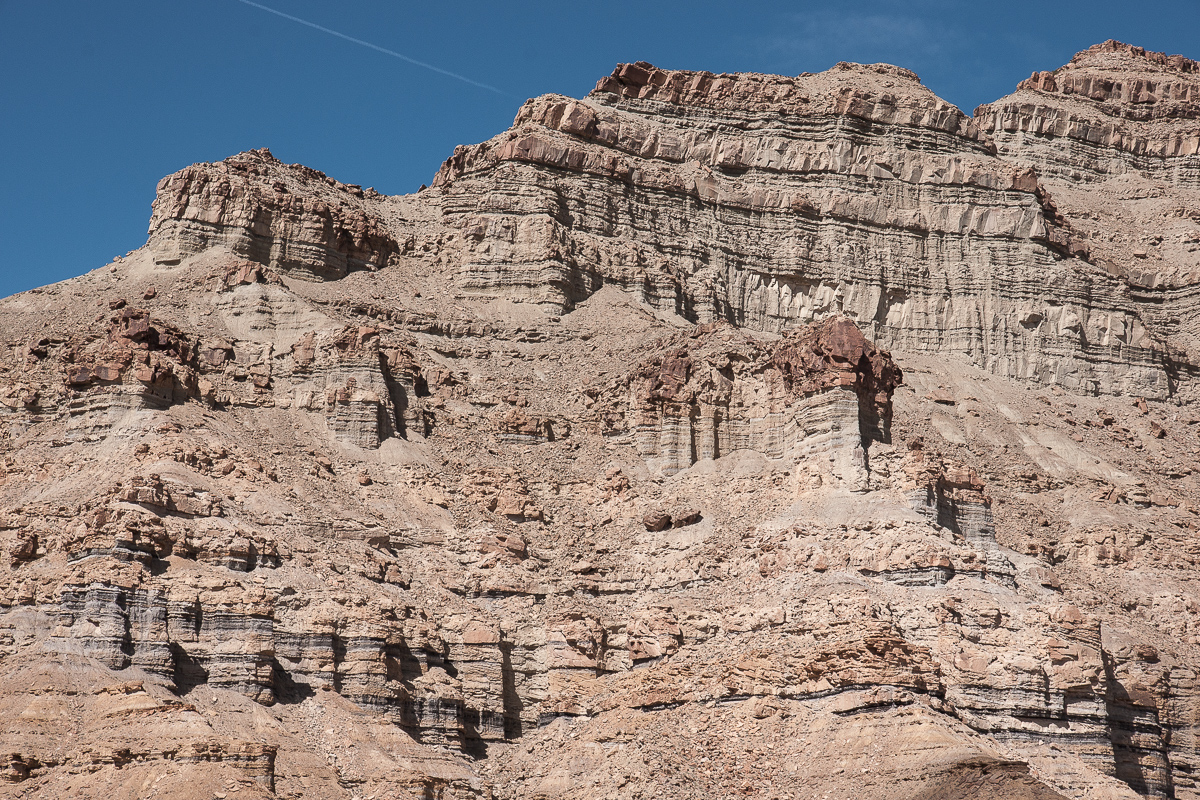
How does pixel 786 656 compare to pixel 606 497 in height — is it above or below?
below

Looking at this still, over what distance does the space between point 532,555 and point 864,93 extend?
52314mm

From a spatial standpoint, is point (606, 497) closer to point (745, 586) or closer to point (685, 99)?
point (745, 586)

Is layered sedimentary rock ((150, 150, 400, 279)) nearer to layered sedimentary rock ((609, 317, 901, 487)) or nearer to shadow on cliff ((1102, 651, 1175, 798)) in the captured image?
layered sedimentary rock ((609, 317, 901, 487))

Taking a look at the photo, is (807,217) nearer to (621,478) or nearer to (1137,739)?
(621,478)

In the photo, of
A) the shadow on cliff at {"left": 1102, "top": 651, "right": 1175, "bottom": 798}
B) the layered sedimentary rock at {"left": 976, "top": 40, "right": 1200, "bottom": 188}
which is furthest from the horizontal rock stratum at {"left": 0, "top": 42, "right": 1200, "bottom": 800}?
the layered sedimentary rock at {"left": 976, "top": 40, "right": 1200, "bottom": 188}

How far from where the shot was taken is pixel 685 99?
109188mm

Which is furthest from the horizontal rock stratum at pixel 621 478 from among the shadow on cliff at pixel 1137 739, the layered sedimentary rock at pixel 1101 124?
the layered sedimentary rock at pixel 1101 124

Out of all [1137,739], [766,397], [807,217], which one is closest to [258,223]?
[766,397]

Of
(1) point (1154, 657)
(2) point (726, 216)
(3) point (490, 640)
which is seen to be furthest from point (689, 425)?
(2) point (726, 216)

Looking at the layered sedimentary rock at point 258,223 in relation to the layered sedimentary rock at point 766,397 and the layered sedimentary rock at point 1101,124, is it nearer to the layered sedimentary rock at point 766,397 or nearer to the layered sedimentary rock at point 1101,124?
the layered sedimentary rock at point 766,397

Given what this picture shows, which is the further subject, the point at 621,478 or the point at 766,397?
the point at 621,478

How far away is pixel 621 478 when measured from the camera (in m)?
73.5

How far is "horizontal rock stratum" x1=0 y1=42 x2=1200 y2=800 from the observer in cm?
5400

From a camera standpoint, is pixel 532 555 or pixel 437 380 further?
pixel 437 380
